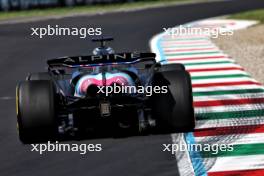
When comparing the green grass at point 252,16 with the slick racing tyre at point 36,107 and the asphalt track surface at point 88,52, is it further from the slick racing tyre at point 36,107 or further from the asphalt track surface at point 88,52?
the slick racing tyre at point 36,107

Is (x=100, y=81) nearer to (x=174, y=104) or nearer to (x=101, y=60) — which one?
(x=101, y=60)

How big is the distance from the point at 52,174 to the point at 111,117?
69.9 inches

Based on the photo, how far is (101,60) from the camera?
8852 mm

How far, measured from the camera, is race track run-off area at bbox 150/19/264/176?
7672 mm

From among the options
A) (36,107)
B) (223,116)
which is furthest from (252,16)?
(36,107)

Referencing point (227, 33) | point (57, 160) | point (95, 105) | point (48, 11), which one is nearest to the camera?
point (57, 160)

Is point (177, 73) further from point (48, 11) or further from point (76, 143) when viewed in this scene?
point (48, 11)

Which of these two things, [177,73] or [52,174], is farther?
[177,73]

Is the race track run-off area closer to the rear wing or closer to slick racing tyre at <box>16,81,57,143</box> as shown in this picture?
the rear wing

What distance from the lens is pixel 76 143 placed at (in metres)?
8.85

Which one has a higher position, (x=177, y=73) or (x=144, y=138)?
(x=177, y=73)

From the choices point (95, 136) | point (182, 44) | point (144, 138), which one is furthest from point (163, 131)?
point (182, 44)

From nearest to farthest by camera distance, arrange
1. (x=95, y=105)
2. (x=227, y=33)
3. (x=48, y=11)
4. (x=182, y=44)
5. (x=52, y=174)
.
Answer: (x=52, y=174)
(x=95, y=105)
(x=182, y=44)
(x=227, y=33)
(x=48, y=11)

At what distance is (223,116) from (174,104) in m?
1.47
